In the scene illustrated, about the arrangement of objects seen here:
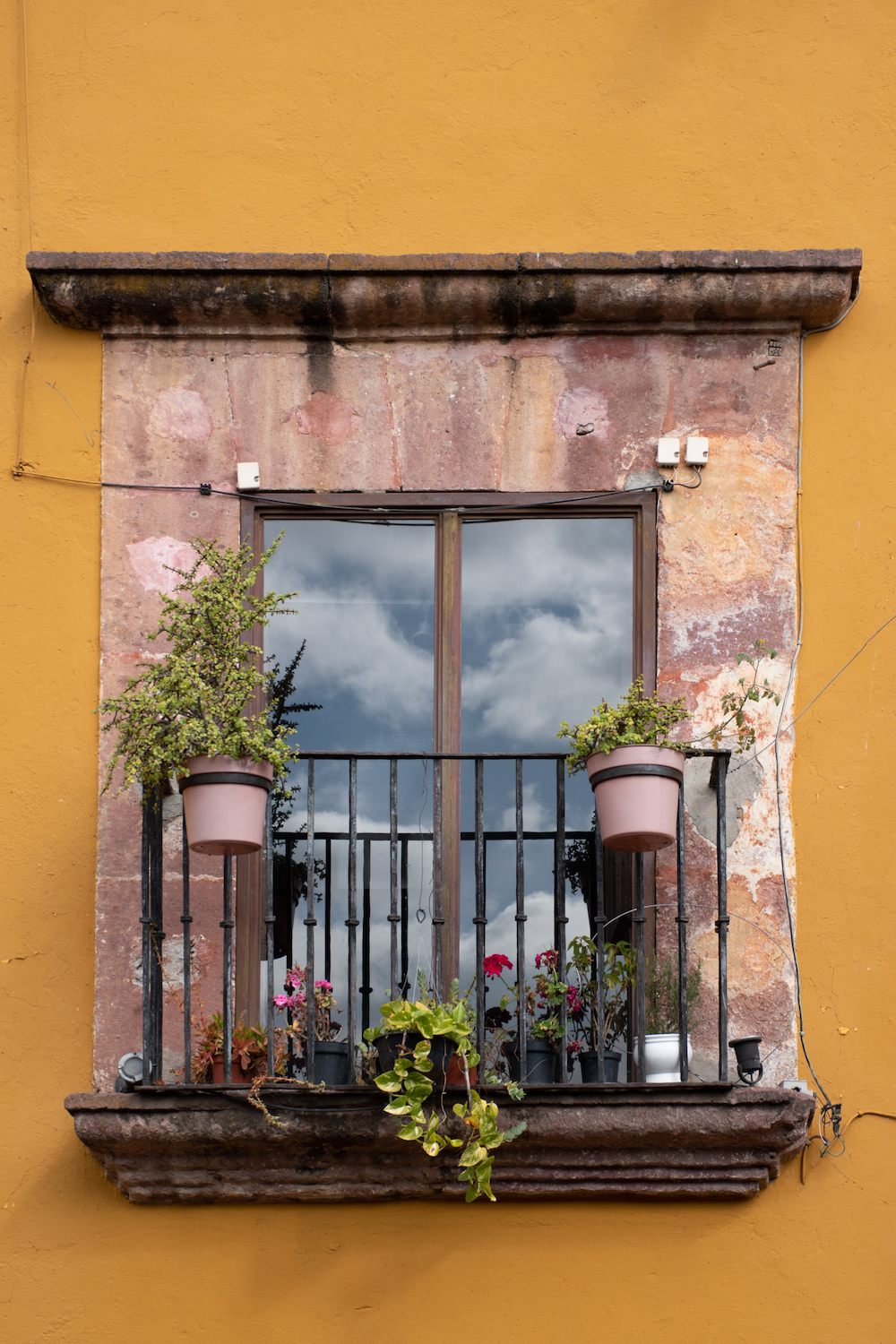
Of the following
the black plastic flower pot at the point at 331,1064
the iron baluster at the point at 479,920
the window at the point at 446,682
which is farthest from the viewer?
the window at the point at 446,682

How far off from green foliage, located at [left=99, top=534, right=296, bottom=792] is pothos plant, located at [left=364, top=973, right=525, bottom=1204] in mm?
821

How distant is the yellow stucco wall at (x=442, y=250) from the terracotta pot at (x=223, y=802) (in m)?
0.63

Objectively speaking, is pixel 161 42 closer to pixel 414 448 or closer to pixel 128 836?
pixel 414 448

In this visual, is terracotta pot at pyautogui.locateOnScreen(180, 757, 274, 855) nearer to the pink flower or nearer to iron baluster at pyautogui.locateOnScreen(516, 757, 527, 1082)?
iron baluster at pyautogui.locateOnScreen(516, 757, 527, 1082)

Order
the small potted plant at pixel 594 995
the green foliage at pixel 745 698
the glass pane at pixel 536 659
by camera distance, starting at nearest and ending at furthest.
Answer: the small potted plant at pixel 594 995 → the green foliage at pixel 745 698 → the glass pane at pixel 536 659

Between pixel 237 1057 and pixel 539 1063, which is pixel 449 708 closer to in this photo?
pixel 539 1063

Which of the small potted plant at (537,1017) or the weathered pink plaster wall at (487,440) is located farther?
the weathered pink plaster wall at (487,440)

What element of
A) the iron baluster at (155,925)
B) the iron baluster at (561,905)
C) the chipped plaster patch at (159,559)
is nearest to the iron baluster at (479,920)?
the iron baluster at (561,905)

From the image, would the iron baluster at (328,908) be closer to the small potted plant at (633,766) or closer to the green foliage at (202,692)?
the green foliage at (202,692)

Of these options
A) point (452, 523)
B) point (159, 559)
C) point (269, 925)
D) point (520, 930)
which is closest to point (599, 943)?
point (520, 930)

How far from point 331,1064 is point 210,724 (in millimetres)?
1066

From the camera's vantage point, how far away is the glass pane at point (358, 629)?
5461 millimetres

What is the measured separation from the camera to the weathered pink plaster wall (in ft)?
17.5

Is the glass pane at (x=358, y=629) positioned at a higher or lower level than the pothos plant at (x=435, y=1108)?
higher
